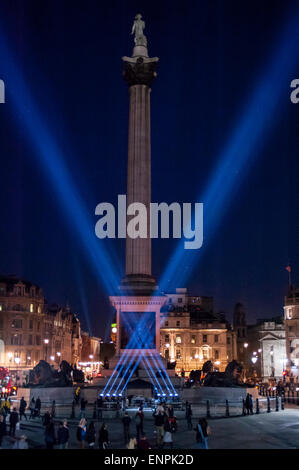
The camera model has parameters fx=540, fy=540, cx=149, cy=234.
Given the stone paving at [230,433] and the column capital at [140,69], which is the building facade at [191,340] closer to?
the column capital at [140,69]

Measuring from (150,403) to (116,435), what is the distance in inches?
544

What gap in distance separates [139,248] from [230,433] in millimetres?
30444

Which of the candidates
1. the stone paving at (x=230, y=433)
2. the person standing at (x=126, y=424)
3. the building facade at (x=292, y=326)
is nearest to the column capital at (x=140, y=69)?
the stone paving at (x=230, y=433)

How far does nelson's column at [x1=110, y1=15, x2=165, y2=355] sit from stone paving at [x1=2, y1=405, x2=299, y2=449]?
17313mm

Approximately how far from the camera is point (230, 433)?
89.3ft

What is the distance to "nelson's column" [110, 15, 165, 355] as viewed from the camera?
51969mm

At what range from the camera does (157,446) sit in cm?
2277

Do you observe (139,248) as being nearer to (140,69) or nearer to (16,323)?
(140,69)

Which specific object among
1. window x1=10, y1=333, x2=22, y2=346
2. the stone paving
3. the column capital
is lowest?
the stone paving

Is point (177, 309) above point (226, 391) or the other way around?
above

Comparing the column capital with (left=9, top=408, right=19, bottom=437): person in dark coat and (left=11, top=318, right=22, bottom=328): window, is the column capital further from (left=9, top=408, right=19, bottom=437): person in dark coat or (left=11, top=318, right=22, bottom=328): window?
(left=11, top=318, right=22, bottom=328): window

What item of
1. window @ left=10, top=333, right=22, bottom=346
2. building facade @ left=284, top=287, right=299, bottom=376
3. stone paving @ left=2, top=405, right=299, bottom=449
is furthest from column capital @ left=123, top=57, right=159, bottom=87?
building facade @ left=284, top=287, right=299, bottom=376
